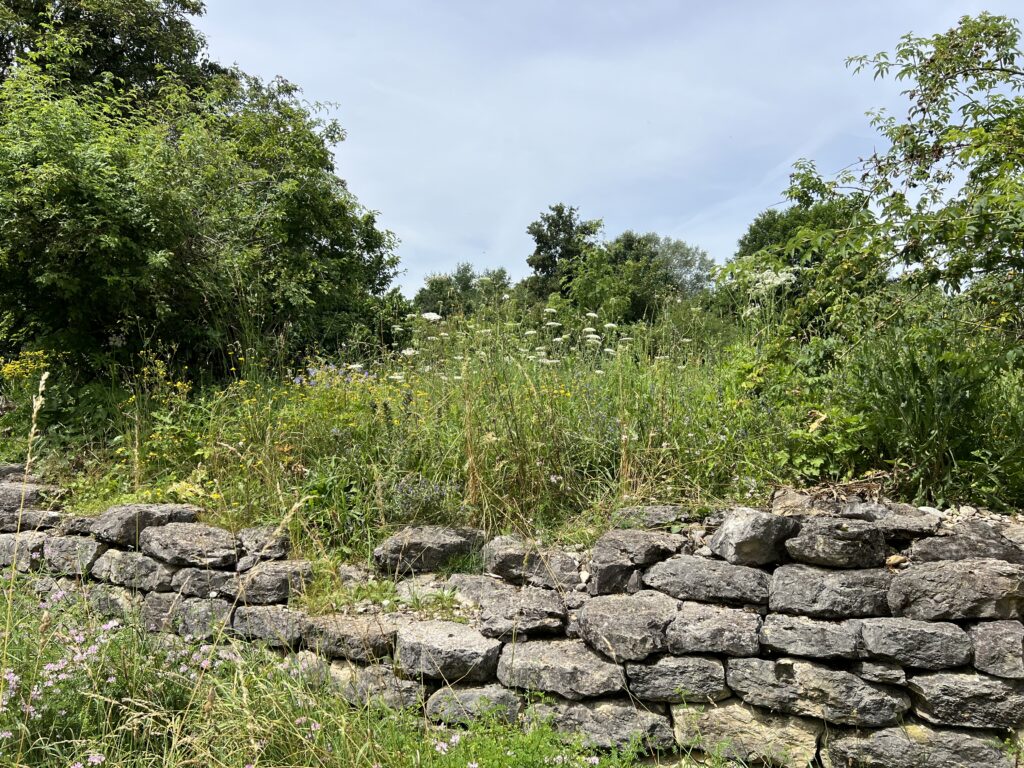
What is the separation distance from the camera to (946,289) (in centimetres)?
308

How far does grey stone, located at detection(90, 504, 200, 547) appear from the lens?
402 cm

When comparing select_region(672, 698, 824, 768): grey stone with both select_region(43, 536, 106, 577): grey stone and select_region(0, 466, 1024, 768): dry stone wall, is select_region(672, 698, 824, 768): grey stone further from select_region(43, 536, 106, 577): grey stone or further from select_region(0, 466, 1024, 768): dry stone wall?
select_region(43, 536, 106, 577): grey stone

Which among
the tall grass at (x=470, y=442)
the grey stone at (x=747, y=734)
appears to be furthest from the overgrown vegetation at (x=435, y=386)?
the grey stone at (x=747, y=734)

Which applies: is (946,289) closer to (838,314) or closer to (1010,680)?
(838,314)

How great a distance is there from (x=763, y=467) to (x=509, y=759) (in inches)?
74.0

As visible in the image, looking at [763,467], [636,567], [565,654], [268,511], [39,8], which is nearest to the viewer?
[565,654]

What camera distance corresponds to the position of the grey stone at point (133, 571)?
149 inches

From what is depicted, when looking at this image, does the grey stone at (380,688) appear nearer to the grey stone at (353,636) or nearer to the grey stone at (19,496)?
the grey stone at (353,636)

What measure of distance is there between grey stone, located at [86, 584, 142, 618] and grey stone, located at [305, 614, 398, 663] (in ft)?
4.15

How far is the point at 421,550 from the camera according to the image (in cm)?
348

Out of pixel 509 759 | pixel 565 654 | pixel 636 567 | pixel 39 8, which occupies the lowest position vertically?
pixel 509 759

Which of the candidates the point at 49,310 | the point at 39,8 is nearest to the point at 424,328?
the point at 49,310

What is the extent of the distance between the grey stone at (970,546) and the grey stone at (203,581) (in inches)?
128

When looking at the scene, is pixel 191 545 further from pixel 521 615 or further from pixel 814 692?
pixel 814 692
